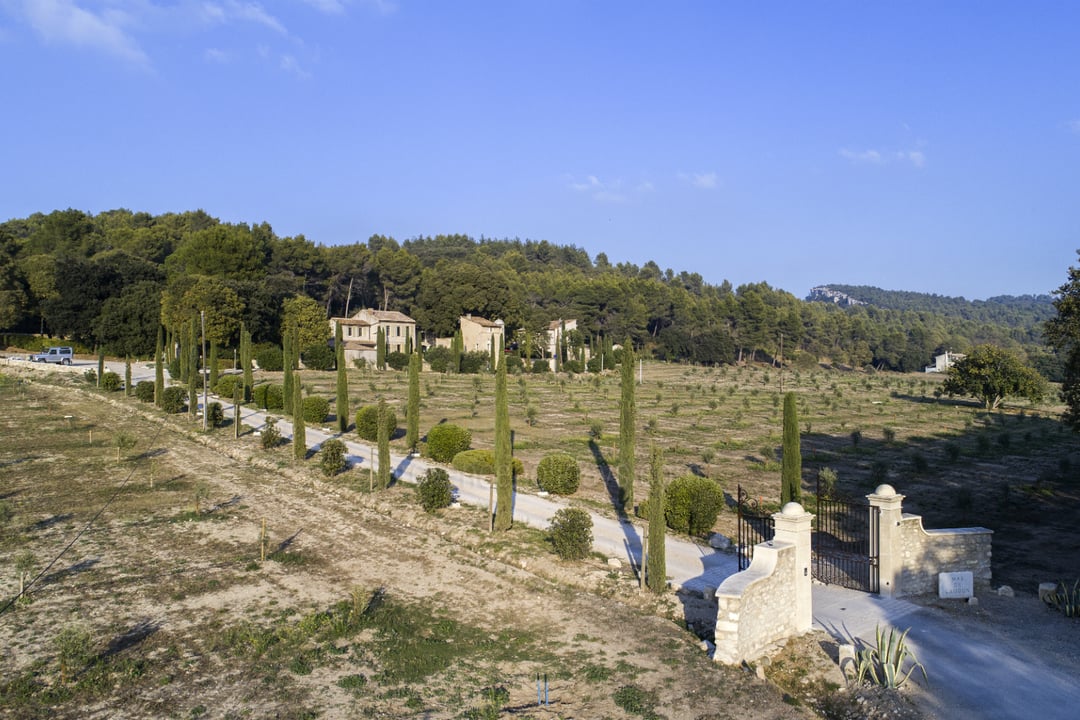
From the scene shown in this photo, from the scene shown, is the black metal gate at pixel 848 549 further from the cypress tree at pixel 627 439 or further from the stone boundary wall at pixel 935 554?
the cypress tree at pixel 627 439

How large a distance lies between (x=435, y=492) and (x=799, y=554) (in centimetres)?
976

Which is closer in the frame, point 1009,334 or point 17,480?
point 17,480

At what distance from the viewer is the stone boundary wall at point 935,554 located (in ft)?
42.0

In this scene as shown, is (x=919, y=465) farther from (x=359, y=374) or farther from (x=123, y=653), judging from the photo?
(x=359, y=374)

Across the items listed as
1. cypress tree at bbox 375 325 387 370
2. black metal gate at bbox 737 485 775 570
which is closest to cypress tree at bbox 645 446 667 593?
black metal gate at bbox 737 485 775 570

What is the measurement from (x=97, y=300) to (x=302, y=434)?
46.6m

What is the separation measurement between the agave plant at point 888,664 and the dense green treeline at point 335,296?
52.9 meters

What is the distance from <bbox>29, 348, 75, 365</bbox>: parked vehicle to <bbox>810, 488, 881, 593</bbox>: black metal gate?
189 ft

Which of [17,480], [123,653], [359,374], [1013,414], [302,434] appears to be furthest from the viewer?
[359,374]

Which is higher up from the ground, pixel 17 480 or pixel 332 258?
pixel 332 258

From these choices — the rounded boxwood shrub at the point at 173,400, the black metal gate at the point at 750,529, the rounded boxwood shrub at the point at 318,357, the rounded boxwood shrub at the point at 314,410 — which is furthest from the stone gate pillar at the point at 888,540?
the rounded boxwood shrub at the point at 318,357

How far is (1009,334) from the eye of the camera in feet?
502

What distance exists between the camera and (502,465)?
57.8ft

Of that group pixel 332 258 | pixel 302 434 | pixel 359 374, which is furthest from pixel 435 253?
pixel 302 434
